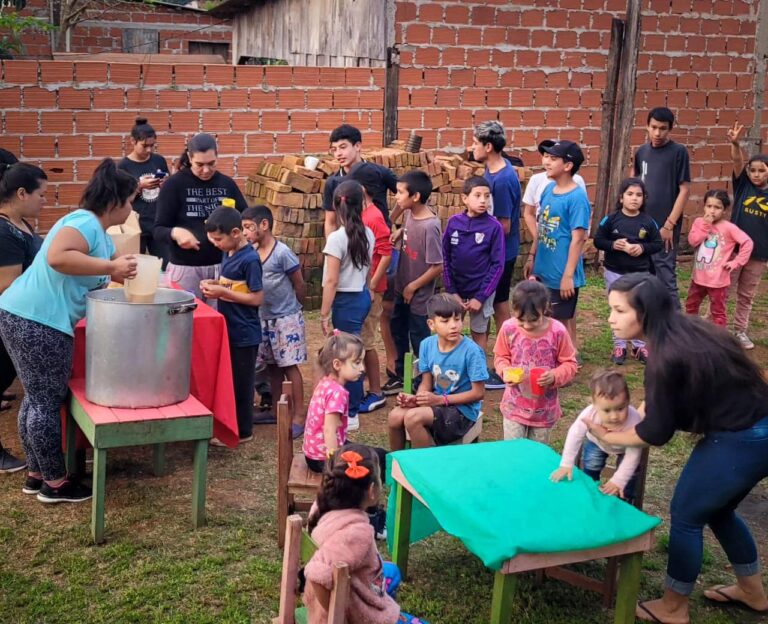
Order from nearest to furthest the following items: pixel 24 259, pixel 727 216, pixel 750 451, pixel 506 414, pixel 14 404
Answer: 1. pixel 750 451
2. pixel 506 414
3. pixel 24 259
4. pixel 14 404
5. pixel 727 216

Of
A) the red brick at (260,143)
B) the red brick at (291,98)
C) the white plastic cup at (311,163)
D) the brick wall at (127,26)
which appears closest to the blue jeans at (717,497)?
the white plastic cup at (311,163)

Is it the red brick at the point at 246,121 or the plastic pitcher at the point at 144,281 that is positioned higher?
the red brick at the point at 246,121

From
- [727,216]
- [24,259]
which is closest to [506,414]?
[24,259]

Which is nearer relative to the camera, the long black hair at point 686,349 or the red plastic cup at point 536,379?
the long black hair at point 686,349

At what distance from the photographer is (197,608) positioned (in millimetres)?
4363

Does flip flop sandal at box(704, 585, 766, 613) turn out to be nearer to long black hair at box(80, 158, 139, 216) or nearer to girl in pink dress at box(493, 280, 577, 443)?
girl in pink dress at box(493, 280, 577, 443)

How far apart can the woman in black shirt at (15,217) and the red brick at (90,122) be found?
3344mm

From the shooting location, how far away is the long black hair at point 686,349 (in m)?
3.84

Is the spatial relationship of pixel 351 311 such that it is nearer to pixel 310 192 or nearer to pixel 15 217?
pixel 15 217

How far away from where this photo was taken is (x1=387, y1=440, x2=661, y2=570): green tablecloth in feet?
12.5

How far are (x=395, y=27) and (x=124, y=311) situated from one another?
626 centimetres

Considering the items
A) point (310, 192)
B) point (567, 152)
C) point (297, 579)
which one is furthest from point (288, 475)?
point (310, 192)

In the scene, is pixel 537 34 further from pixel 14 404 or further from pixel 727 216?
pixel 14 404

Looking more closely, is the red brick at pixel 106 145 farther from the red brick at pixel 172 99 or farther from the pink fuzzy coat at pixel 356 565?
the pink fuzzy coat at pixel 356 565
